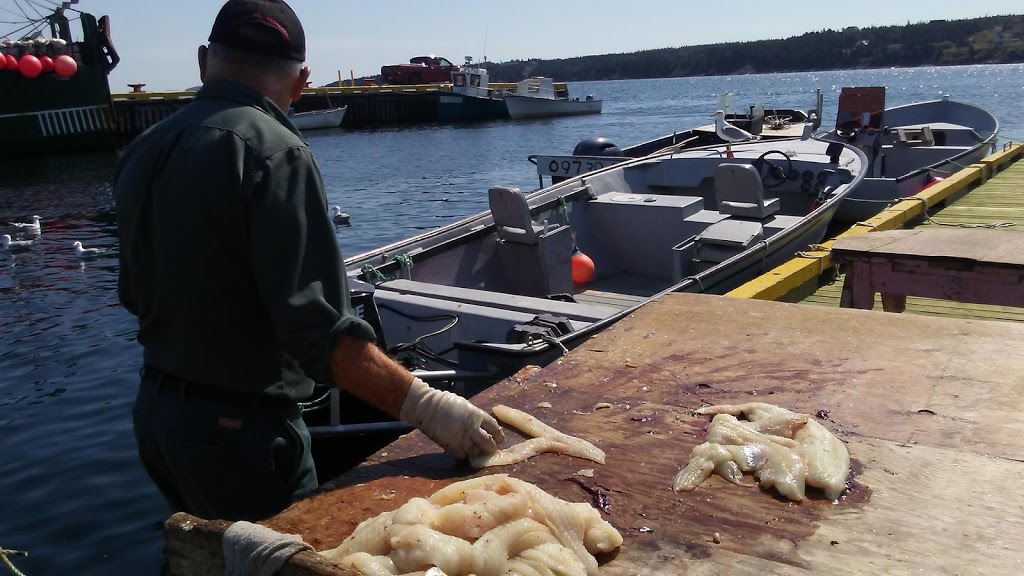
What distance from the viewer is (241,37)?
2.78m

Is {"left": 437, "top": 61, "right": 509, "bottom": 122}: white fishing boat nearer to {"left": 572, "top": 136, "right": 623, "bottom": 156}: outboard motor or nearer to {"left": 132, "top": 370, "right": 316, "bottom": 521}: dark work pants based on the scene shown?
{"left": 572, "top": 136, "right": 623, "bottom": 156}: outboard motor

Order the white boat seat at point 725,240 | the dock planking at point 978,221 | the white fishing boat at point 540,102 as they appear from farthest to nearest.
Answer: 1. the white fishing boat at point 540,102
2. the white boat seat at point 725,240
3. the dock planking at point 978,221

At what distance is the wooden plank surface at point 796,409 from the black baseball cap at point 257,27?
148 centimetres

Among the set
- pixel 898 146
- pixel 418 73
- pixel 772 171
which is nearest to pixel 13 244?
pixel 772 171

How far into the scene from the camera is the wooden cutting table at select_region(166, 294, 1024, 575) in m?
2.40

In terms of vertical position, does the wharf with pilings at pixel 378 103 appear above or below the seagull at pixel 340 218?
above

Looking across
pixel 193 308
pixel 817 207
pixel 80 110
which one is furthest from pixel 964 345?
pixel 80 110

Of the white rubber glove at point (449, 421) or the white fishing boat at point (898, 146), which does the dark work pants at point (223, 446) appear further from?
the white fishing boat at point (898, 146)

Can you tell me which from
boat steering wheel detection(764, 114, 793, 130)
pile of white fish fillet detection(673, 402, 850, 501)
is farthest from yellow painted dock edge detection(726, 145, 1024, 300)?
boat steering wheel detection(764, 114, 793, 130)

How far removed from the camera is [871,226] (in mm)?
8719

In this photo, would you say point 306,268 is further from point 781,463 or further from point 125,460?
point 125,460

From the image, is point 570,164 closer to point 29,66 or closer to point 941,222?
point 941,222

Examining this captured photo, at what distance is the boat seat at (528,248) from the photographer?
8.63 m

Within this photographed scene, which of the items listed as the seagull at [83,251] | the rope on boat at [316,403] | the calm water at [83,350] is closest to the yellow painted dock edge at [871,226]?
the rope on boat at [316,403]
